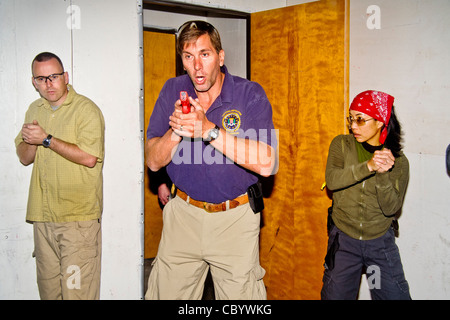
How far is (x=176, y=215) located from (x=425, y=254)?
1785 mm

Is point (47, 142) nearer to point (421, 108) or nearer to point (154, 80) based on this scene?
point (154, 80)

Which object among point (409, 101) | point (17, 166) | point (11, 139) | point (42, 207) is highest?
point (409, 101)

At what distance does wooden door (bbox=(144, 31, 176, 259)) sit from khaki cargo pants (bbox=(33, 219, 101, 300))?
1.81 m

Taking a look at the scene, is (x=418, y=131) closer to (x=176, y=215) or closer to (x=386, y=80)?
(x=386, y=80)

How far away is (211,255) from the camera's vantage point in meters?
2.18

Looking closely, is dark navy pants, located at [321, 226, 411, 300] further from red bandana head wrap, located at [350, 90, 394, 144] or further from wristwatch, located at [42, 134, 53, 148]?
wristwatch, located at [42, 134, 53, 148]

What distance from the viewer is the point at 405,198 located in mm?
3045

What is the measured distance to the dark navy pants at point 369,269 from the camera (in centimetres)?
260

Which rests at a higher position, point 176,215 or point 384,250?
point 176,215

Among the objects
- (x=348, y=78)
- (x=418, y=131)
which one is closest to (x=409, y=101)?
(x=418, y=131)

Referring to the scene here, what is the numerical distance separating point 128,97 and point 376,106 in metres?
1.74

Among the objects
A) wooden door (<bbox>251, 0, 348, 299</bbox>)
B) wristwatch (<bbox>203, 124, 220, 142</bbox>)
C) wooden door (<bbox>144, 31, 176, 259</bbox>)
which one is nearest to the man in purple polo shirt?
wristwatch (<bbox>203, 124, 220, 142</bbox>)

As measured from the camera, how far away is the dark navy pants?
2.60m

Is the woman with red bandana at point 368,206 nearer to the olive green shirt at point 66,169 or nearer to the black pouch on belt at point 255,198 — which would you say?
the black pouch on belt at point 255,198
